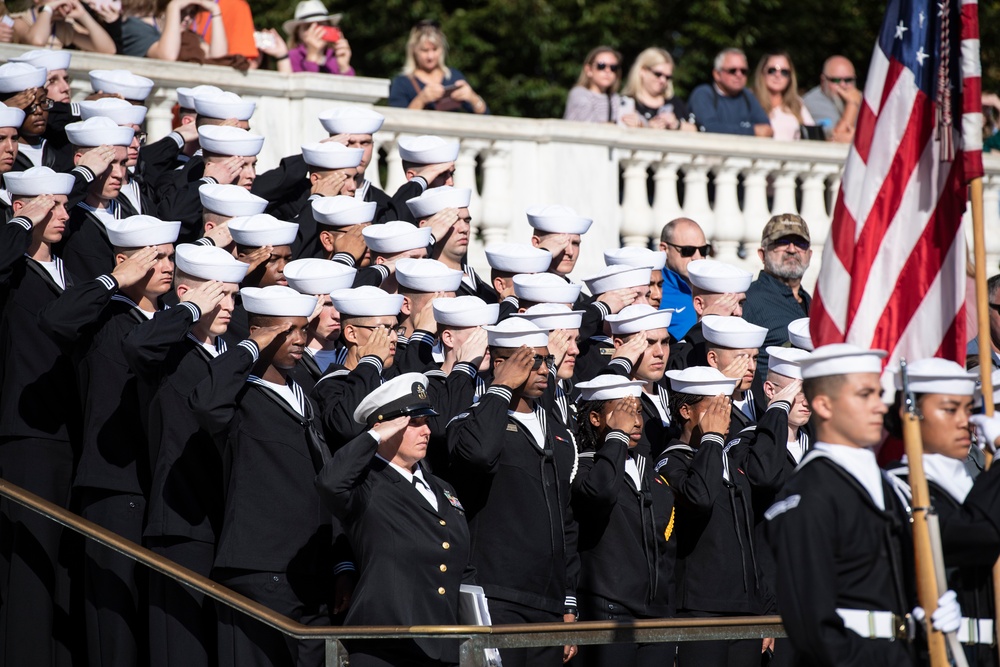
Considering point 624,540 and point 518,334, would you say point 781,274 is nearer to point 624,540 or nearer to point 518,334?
point 624,540

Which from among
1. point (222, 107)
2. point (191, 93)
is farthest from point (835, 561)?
point (191, 93)

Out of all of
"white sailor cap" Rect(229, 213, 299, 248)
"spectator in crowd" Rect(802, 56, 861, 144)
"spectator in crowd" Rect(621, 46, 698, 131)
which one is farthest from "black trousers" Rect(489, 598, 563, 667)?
"spectator in crowd" Rect(802, 56, 861, 144)

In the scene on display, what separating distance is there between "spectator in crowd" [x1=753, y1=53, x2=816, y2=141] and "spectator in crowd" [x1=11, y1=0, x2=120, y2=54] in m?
5.22

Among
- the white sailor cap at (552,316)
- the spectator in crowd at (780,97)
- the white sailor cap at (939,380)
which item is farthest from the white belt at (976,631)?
the spectator in crowd at (780,97)

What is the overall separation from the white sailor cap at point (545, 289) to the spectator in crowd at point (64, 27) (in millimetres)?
4303

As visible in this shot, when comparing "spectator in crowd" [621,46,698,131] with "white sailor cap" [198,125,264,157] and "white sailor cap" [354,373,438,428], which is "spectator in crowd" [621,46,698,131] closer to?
"white sailor cap" [198,125,264,157]

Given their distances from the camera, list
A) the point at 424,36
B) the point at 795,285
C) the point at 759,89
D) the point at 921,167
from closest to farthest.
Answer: the point at 921,167 < the point at 795,285 < the point at 424,36 < the point at 759,89

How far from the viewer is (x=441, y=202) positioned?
9.81 m

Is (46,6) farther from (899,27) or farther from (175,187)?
(899,27)

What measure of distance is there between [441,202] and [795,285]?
241 centimetres

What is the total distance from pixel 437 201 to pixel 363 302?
1997mm

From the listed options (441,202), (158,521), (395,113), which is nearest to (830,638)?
(158,521)

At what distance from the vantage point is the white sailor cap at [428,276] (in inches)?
348

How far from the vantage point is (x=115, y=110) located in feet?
32.4
